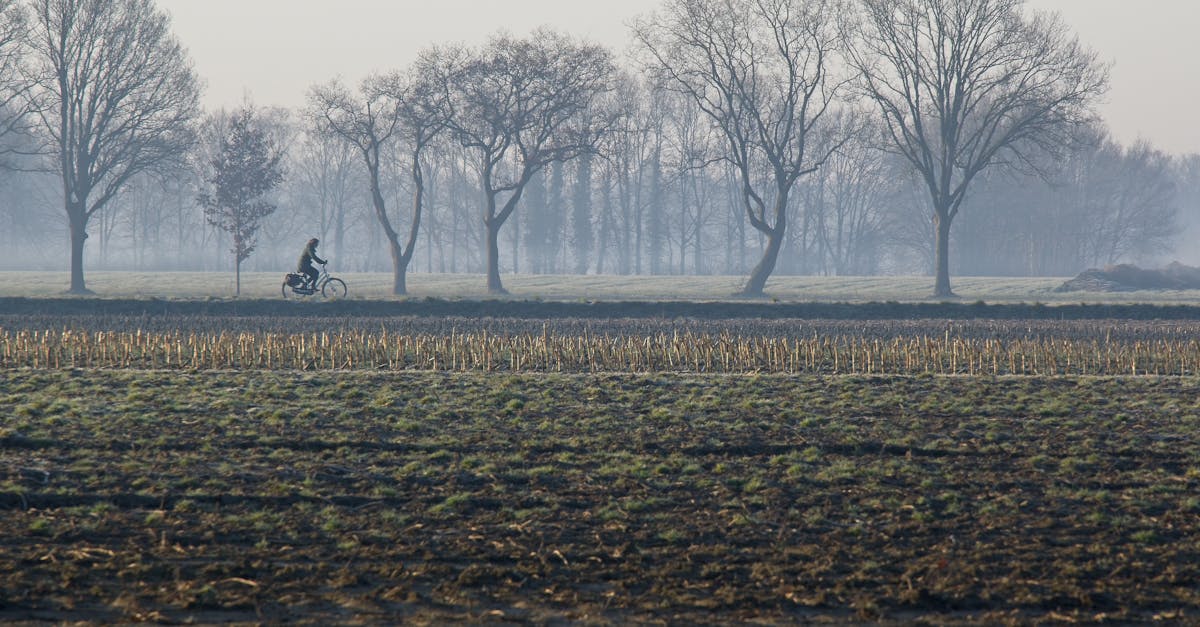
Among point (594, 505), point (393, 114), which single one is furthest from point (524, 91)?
point (594, 505)

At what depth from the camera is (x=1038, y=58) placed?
156 feet

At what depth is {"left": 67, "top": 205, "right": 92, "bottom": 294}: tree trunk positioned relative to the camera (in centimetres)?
4481

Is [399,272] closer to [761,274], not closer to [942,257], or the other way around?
[761,274]

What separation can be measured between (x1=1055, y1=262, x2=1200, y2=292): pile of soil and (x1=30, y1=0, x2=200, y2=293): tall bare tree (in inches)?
1500

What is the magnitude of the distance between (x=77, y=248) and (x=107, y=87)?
20.0 feet

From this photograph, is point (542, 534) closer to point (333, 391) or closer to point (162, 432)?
point (162, 432)

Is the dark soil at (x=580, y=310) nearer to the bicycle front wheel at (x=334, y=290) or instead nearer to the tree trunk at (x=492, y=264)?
the bicycle front wheel at (x=334, y=290)

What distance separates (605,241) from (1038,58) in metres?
49.9

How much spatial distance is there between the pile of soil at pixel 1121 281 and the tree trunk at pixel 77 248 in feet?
132

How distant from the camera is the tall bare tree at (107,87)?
147 ft

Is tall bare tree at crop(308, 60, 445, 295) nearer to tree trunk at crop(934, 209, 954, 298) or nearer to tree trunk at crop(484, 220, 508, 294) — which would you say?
tree trunk at crop(484, 220, 508, 294)

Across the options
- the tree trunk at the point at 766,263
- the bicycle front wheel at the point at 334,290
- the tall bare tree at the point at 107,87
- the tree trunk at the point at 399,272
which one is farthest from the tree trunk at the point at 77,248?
the tree trunk at the point at 766,263

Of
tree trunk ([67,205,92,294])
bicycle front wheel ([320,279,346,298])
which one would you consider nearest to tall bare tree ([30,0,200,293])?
tree trunk ([67,205,92,294])

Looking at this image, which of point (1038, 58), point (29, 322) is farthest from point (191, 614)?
point (1038, 58)
